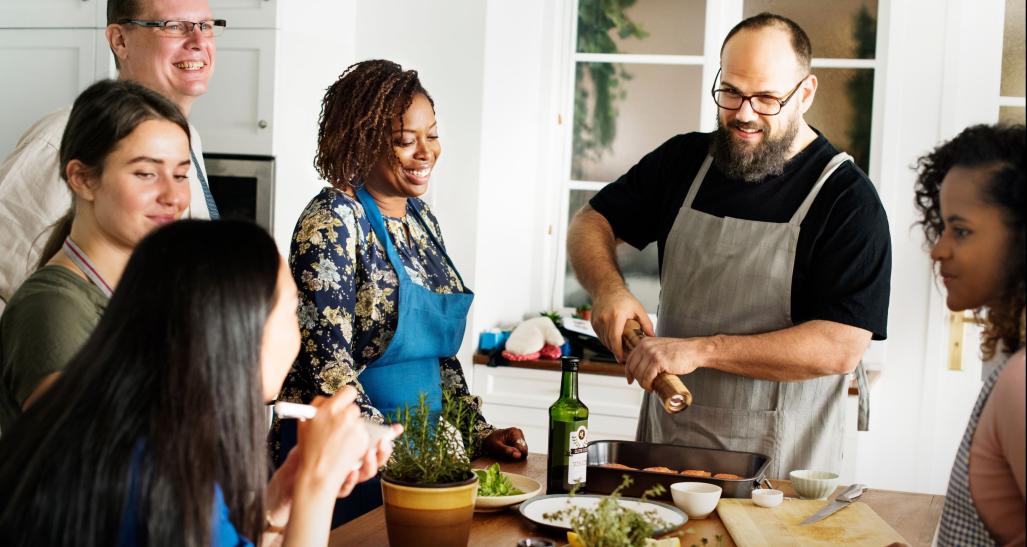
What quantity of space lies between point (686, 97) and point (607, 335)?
2178 millimetres

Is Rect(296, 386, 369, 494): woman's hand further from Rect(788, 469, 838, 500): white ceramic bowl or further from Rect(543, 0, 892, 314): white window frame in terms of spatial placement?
Rect(543, 0, 892, 314): white window frame

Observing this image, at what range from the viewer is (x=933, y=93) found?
364 centimetres

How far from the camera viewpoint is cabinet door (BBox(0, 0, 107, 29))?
3461 mm

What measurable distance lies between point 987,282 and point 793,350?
0.85 metres

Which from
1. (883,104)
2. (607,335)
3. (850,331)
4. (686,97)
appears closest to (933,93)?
(883,104)

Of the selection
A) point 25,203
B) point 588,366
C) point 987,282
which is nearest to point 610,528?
point 987,282

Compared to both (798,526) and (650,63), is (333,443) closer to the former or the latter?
(798,526)

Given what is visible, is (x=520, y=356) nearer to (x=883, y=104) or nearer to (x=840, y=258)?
(x=883, y=104)

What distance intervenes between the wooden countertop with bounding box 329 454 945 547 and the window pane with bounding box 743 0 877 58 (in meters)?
2.37

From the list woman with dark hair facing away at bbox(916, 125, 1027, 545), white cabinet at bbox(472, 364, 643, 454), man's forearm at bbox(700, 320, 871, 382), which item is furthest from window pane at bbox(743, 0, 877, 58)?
woman with dark hair facing away at bbox(916, 125, 1027, 545)

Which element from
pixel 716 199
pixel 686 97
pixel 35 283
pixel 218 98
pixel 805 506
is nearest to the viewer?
pixel 35 283

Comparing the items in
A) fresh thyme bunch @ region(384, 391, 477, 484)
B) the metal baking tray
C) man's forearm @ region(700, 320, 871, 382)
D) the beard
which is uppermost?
the beard

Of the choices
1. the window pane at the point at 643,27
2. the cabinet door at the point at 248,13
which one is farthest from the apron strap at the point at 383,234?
the window pane at the point at 643,27

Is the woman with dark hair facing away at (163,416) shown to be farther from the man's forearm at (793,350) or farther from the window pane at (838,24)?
the window pane at (838,24)
